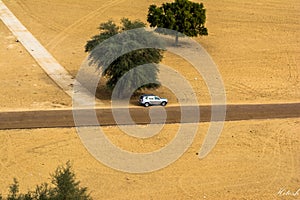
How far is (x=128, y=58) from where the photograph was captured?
1986 inches

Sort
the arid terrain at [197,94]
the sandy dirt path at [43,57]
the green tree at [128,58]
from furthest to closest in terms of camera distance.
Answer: the sandy dirt path at [43,57] → the green tree at [128,58] → the arid terrain at [197,94]

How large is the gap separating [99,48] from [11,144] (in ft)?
49.8

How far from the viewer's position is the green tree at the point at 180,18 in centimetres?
6475

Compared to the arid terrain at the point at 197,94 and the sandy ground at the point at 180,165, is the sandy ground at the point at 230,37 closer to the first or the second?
the arid terrain at the point at 197,94

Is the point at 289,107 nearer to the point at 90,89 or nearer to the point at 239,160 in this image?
the point at 239,160

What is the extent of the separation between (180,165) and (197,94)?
14628mm

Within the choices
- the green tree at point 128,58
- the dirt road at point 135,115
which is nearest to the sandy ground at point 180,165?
the dirt road at point 135,115

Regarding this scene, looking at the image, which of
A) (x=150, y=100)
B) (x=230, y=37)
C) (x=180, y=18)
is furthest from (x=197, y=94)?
(x=230, y=37)

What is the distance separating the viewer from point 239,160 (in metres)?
40.6

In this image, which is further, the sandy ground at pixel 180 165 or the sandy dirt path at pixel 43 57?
the sandy dirt path at pixel 43 57

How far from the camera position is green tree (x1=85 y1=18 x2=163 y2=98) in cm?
5050

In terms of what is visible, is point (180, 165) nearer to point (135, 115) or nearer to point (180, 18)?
point (135, 115)

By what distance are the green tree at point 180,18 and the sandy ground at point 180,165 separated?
73.5 feet

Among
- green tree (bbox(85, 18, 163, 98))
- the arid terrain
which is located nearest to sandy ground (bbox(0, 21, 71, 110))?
the arid terrain
